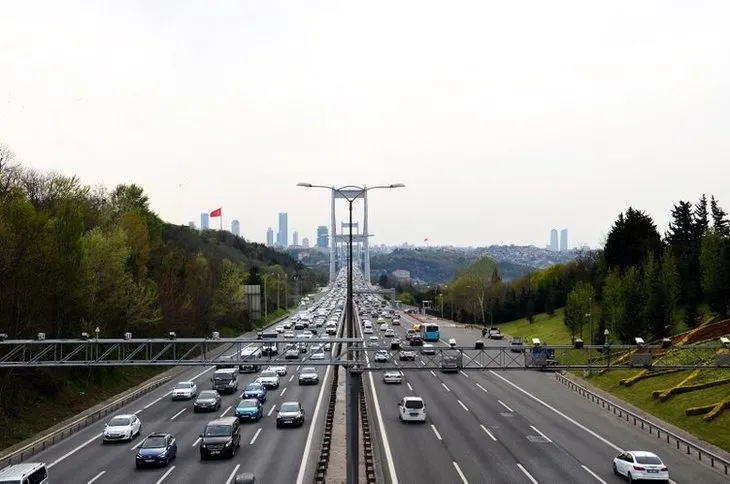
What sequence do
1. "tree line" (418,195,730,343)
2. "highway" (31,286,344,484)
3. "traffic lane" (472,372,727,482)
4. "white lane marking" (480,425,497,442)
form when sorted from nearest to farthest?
"highway" (31,286,344,484), "traffic lane" (472,372,727,482), "white lane marking" (480,425,497,442), "tree line" (418,195,730,343)

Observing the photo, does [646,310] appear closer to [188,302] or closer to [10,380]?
[188,302]

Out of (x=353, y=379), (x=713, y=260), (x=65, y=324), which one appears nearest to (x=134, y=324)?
(x=65, y=324)

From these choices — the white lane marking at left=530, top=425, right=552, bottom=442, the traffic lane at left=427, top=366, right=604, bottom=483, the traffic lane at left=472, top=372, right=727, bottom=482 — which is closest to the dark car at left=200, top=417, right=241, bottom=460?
the traffic lane at left=427, top=366, right=604, bottom=483

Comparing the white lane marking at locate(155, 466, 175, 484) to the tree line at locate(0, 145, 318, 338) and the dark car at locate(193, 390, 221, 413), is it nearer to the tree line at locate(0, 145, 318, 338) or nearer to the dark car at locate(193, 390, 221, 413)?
the dark car at locate(193, 390, 221, 413)

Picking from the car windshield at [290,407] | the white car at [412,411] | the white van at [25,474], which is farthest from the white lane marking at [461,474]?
the white van at [25,474]

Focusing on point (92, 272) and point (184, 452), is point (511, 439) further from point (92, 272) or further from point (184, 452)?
point (92, 272)

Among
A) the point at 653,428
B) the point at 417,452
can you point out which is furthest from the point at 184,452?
the point at 653,428
